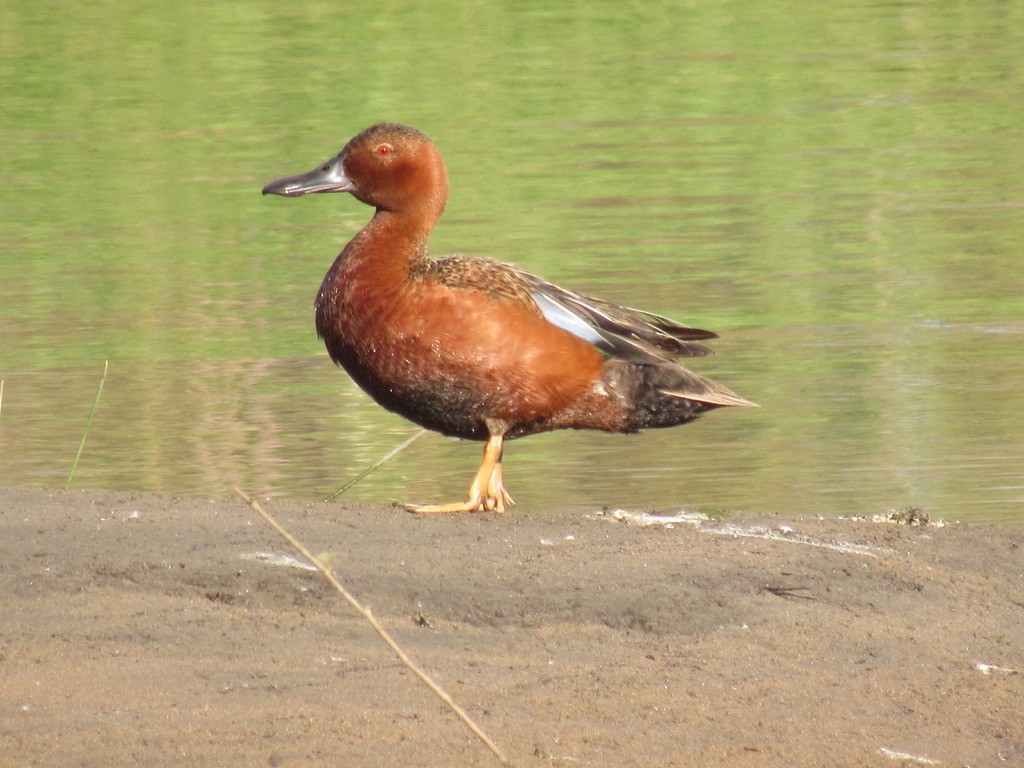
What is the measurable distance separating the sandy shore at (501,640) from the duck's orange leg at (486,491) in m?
0.20

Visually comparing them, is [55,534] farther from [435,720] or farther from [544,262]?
[544,262]

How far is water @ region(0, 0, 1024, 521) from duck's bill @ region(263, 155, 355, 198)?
109 cm

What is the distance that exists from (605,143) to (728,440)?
7648 millimetres

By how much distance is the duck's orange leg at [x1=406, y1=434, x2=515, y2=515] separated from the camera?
568 cm

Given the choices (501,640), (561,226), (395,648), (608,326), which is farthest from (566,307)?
(561,226)

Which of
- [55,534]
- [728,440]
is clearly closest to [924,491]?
[728,440]

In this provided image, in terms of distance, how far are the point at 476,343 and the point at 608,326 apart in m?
0.52

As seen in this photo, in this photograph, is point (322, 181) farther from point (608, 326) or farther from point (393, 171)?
point (608, 326)

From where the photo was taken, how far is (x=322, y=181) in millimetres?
6328

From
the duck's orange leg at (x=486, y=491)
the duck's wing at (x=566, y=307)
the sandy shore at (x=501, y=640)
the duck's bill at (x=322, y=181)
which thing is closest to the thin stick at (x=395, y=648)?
the sandy shore at (x=501, y=640)

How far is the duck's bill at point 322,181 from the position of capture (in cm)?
629

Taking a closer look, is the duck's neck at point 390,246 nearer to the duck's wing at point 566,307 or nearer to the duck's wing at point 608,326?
the duck's wing at point 566,307

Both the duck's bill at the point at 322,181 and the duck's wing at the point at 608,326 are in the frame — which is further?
the duck's bill at the point at 322,181

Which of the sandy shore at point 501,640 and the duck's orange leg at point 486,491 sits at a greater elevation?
the sandy shore at point 501,640
